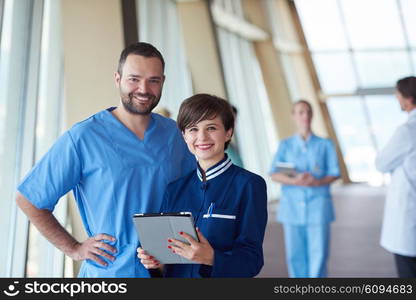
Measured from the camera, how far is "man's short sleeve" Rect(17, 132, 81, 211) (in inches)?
42.1

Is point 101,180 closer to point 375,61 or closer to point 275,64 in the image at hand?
point 275,64

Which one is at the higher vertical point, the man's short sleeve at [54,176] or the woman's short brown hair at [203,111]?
the woman's short brown hair at [203,111]

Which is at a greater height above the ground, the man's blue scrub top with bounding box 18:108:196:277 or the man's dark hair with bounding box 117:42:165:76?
the man's dark hair with bounding box 117:42:165:76

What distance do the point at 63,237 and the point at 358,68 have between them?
9844 mm

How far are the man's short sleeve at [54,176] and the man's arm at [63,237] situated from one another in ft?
0.07

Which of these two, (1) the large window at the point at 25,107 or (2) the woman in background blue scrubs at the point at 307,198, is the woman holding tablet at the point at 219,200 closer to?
(1) the large window at the point at 25,107

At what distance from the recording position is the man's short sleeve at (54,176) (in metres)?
1.07

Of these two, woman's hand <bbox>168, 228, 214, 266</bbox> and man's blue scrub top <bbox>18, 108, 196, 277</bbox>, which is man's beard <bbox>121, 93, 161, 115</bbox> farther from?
woman's hand <bbox>168, 228, 214, 266</bbox>

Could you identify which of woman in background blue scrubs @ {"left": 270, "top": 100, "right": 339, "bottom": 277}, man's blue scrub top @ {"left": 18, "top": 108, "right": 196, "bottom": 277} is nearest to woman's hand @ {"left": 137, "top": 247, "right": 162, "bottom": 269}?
man's blue scrub top @ {"left": 18, "top": 108, "right": 196, "bottom": 277}

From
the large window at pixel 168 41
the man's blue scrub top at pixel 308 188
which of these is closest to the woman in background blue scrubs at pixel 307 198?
the man's blue scrub top at pixel 308 188

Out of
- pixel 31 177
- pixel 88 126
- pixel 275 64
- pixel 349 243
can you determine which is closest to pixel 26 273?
pixel 31 177

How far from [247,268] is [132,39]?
74cm

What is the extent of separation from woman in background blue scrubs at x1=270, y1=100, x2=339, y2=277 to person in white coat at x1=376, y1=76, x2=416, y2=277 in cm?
48

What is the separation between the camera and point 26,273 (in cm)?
136
